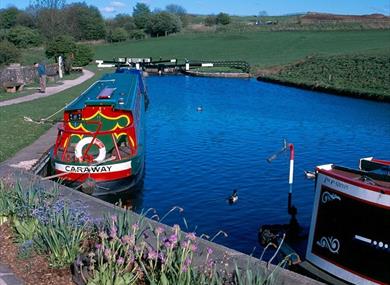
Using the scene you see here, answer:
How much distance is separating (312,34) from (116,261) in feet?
287

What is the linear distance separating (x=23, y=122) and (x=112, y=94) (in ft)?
14.4

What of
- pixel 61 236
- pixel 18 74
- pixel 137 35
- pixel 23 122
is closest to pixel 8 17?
pixel 137 35

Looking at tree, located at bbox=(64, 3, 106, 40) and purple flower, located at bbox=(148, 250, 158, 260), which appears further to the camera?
tree, located at bbox=(64, 3, 106, 40)

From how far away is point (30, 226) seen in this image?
847 centimetres

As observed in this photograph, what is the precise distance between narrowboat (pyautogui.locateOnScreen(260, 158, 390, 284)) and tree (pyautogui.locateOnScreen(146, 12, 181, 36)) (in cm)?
10621

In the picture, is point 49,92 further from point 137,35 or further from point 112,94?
point 137,35

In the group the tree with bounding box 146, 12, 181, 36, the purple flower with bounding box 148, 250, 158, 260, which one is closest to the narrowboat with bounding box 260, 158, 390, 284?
the purple flower with bounding box 148, 250, 158, 260

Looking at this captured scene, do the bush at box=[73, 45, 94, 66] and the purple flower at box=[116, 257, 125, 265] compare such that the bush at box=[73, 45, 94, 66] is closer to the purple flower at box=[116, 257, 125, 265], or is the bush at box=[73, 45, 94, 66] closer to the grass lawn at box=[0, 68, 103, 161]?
the grass lawn at box=[0, 68, 103, 161]

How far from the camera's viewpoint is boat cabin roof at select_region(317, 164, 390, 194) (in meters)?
8.01

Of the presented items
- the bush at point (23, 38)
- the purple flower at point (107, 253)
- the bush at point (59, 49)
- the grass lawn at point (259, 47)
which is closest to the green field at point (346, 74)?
the grass lawn at point (259, 47)

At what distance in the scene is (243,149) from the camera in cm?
2245

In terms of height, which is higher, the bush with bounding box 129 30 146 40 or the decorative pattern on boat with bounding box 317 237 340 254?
the decorative pattern on boat with bounding box 317 237 340 254

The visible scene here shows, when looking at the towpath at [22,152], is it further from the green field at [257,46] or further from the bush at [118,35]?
the bush at [118,35]

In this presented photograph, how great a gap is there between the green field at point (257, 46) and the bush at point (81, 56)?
50.2 ft
